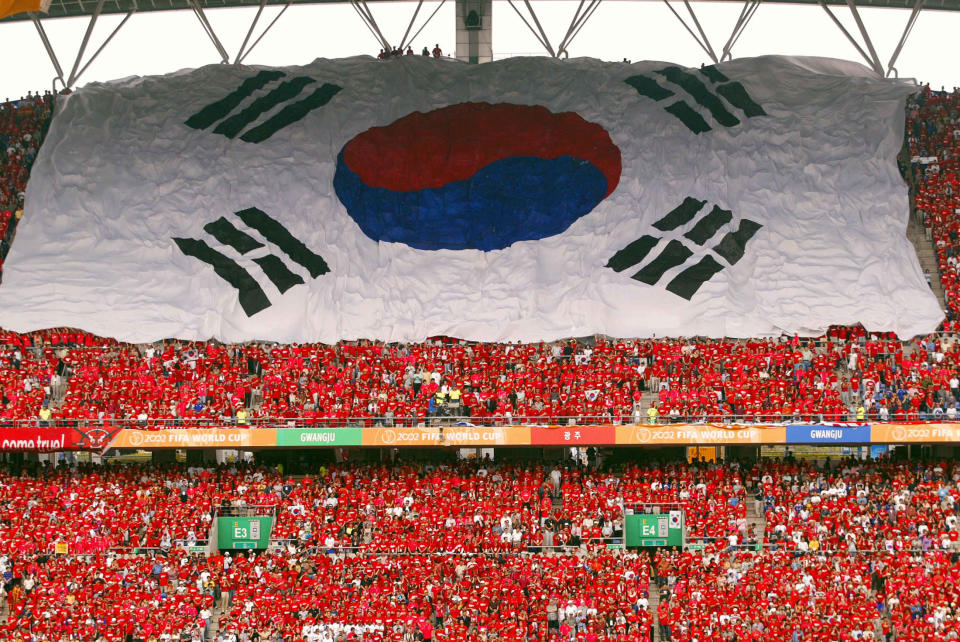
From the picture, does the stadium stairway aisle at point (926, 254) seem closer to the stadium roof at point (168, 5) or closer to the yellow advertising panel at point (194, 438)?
the stadium roof at point (168, 5)

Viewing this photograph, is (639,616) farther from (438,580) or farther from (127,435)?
(127,435)

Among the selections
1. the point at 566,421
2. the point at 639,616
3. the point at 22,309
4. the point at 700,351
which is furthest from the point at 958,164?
the point at 22,309

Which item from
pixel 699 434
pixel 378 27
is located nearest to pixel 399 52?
pixel 378 27

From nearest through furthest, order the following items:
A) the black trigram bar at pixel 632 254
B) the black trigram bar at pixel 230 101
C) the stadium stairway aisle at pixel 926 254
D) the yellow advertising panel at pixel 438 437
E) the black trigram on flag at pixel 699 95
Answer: the yellow advertising panel at pixel 438 437, the stadium stairway aisle at pixel 926 254, the black trigram bar at pixel 632 254, the black trigram on flag at pixel 699 95, the black trigram bar at pixel 230 101

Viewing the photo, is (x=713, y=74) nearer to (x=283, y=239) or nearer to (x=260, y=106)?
(x=260, y=106)

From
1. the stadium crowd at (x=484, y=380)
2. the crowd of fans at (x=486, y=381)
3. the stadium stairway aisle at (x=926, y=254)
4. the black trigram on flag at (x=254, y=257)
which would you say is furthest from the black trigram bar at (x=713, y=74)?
the black trigram on flag at (x=254, y=257)

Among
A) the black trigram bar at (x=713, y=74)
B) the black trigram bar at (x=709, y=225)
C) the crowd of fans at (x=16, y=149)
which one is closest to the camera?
the black trigram bar at (x=709, y=225)

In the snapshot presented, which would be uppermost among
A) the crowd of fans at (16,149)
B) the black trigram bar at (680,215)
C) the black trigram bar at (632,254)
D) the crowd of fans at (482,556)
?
the crowd of fans at (16,149)
